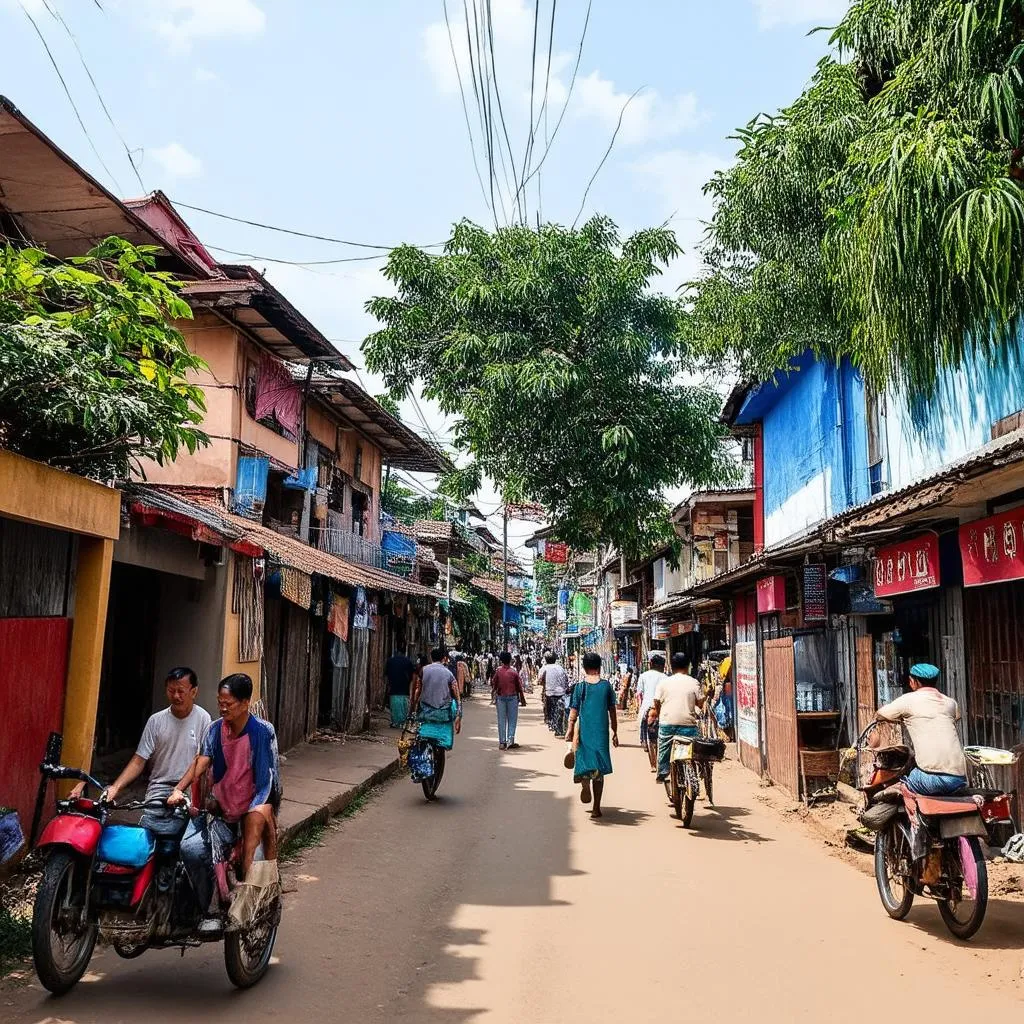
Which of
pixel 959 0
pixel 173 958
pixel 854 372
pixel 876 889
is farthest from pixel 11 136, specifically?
pixel 854 372

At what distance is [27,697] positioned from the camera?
703cm

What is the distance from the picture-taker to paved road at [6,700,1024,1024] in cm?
482

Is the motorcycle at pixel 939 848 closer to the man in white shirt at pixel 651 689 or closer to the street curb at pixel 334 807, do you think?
the street curb at pixel 334 807

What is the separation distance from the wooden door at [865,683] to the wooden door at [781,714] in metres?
0.78

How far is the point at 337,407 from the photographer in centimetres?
1997

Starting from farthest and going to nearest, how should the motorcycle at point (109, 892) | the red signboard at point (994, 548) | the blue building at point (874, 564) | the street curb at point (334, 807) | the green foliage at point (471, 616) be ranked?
the green foliage at point (471, 616), the street curb at point (334, 807), the blue building at point (874, 564), the red signboard at point (994, 548), the motorcycle at point (109, 892)

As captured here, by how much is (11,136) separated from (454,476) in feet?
51.5

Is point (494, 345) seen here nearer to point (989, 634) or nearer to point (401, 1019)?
point (989, 634)

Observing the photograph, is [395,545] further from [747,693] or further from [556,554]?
[747,693]

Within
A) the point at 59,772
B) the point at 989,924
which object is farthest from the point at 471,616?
the point at 59,772

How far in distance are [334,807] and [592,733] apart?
10.1 feet

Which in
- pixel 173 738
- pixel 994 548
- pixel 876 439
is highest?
pixel 876 439

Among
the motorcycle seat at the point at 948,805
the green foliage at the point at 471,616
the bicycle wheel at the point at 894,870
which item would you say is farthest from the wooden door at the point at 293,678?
the green foliage at the point at 471,616

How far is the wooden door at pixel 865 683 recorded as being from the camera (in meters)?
11.3
